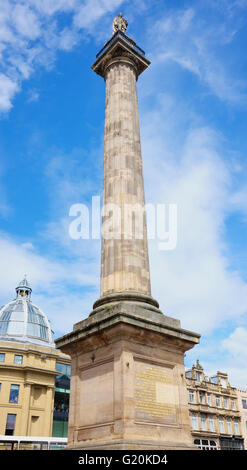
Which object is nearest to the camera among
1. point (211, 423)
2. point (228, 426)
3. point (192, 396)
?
point (211, 423)

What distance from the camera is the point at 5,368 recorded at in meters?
51.5

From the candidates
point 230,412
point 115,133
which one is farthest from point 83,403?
point 230,412

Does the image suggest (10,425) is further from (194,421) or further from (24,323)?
(194,421)

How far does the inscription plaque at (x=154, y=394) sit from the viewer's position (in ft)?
35.1

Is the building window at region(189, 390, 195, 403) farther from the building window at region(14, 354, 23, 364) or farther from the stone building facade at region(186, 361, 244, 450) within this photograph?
the building window at region(14, 354, 23, 364)

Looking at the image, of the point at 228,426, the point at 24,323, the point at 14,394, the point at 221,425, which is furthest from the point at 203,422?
the point at 24,323

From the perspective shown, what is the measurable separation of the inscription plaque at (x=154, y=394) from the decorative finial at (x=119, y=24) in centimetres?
1740

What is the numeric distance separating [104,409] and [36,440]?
36.4m

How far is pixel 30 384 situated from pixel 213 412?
2450 cm

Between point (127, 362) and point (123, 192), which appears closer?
point (127, 362)

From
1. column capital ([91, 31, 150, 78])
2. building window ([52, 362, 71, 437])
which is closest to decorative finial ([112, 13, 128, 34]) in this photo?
column capital ([91, 31, 150, 78])

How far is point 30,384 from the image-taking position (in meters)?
51.8

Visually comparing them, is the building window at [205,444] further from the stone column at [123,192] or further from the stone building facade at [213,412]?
the stone column at [123,192]

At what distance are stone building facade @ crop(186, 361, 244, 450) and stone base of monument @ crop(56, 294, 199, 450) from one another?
43.8 metres
